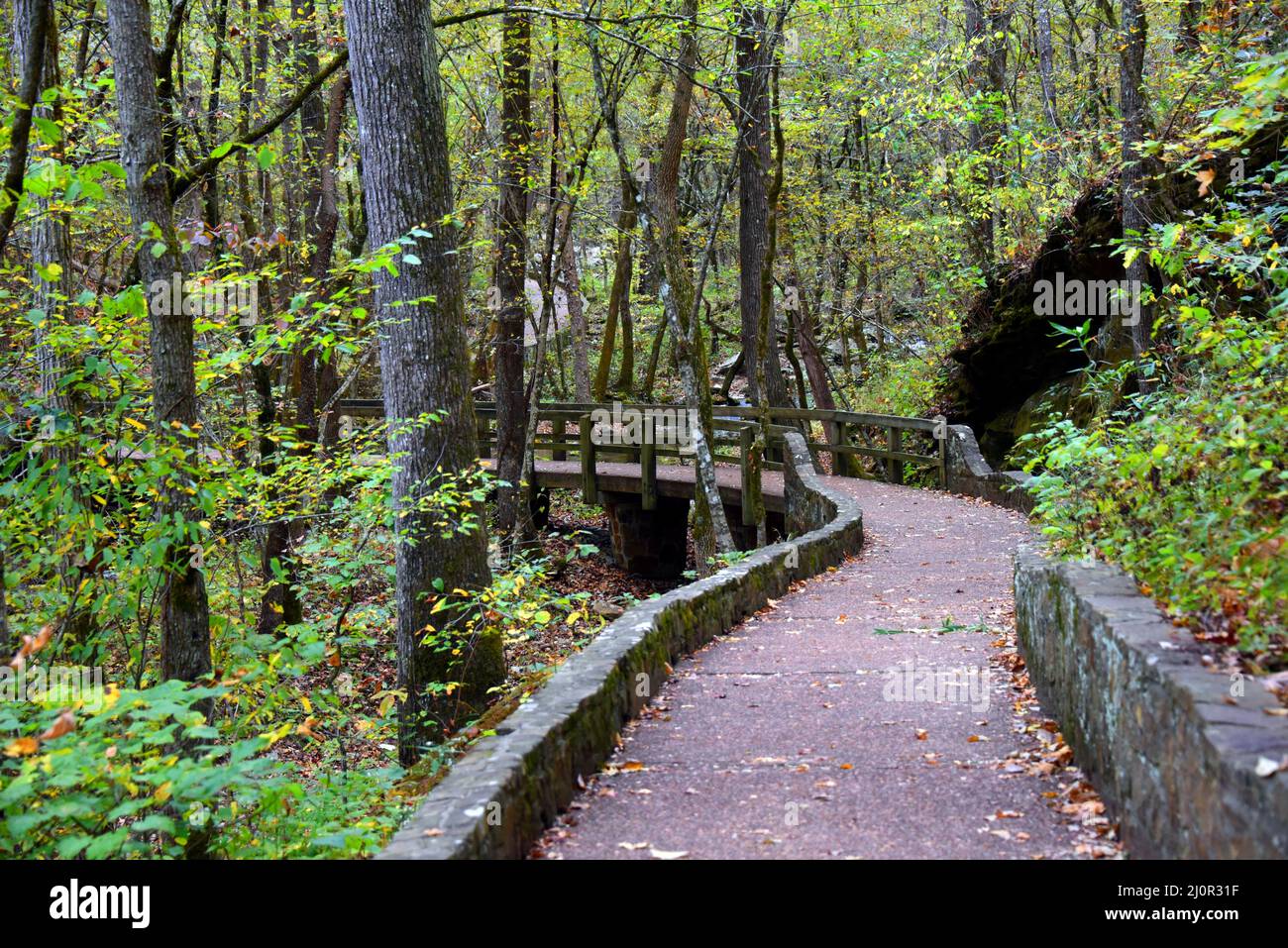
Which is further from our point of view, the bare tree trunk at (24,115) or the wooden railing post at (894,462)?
the wooden railing post at (894,462)

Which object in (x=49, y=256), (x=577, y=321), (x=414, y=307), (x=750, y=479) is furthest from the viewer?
(x=577, y=321)

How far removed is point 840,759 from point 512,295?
490 inches

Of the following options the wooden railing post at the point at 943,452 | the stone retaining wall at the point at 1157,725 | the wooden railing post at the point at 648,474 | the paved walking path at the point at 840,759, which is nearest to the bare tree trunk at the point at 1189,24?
the wooden railing post at the point at 943,452

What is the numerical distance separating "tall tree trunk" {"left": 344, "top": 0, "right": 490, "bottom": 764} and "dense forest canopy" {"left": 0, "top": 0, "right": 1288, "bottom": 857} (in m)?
0.03

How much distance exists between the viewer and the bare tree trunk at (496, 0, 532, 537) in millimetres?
15586

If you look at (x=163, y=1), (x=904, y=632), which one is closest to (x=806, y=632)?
(x=904, y=632)

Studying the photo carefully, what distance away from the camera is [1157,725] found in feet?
11.2

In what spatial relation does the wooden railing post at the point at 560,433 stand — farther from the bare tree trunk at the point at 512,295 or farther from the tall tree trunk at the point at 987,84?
the tall tree trunk at the point at 987,84

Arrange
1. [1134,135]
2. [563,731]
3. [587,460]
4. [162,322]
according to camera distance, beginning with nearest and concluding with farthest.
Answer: [563,731], [162,322], [1134,135], [587,460]

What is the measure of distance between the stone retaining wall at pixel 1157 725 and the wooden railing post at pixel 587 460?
46.3 ft

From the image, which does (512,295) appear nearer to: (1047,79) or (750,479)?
(750,479)

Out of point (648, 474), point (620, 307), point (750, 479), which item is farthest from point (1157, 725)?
point (620, 307)

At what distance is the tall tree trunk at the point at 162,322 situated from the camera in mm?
6148
